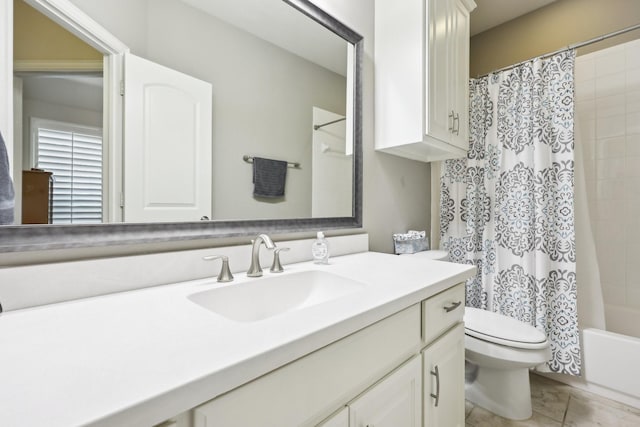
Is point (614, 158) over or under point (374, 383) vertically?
over

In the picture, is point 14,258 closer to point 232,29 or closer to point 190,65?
point 190,65

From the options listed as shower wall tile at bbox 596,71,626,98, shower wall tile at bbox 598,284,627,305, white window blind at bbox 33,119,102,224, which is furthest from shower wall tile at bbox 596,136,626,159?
white window blind at bbox 33,119,102,224

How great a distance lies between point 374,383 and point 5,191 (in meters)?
0.95

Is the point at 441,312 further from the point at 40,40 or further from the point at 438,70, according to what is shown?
the point at 40,40

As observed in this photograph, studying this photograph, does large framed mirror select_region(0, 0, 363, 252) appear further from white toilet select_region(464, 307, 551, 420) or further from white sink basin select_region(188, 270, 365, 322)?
white toilet select_region(464, 307, 551, 420)

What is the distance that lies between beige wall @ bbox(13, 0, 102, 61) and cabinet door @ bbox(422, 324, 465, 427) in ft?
4.09

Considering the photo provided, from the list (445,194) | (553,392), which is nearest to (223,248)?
(445,194)

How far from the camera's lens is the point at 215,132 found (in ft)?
3.25

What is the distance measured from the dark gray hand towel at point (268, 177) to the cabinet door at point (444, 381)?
766 mm

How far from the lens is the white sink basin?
32.4 inches

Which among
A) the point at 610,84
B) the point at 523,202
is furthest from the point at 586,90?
the point at 523,202

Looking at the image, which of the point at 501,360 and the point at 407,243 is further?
the point at 407,243

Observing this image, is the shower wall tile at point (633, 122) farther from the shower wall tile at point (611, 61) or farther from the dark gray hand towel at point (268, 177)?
the dark gray hand towel at point (268, 177)

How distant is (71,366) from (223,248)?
1.92 ft
